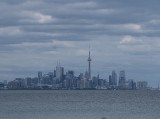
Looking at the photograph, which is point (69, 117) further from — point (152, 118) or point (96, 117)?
point (152, 118)

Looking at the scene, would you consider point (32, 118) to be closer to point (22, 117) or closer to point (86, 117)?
point (22, 117)

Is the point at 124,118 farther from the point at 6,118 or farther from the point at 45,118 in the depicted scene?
the point at 6,118

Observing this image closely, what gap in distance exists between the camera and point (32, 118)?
3556 inches

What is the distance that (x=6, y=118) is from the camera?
90312 millimetres

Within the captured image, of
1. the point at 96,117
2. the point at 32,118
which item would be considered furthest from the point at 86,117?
the point at 32,118

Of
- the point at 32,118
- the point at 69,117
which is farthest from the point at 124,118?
the point at 32,118

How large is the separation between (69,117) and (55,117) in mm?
2443

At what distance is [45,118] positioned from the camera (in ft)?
295

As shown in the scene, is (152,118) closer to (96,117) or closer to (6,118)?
(96,117)

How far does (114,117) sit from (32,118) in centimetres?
1398

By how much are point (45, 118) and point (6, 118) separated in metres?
6.56

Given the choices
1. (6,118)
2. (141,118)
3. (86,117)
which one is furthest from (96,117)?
(6,118)

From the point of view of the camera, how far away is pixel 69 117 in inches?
3607

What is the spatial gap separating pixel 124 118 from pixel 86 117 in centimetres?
654
